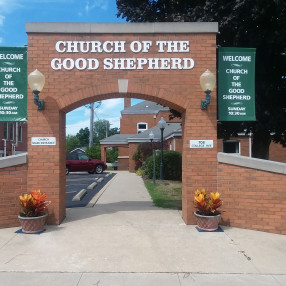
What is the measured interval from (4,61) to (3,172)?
8.27 feet

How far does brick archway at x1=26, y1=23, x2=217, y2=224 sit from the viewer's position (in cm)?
681

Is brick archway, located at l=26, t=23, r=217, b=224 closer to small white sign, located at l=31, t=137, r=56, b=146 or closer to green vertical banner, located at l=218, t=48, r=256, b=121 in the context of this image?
small white sign, located at l=31, t=137, r=56, b=146

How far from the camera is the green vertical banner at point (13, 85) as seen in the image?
6922 mm

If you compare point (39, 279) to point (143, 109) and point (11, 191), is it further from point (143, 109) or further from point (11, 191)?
point (143, 109)

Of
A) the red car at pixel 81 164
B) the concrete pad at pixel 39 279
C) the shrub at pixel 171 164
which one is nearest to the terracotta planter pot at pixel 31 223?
the concrete pad at pixel 39 279

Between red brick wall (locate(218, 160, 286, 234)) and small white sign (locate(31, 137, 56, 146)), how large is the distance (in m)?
3.80

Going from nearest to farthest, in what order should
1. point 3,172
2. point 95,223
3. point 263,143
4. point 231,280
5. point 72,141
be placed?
point 231,280 → point 3,172 → point 95,223 → point 263,143 → point 72,141

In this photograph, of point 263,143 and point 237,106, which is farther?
point 263,143

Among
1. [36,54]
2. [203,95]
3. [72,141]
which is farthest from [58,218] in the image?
[72,141]

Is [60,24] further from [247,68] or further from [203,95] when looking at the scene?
[247,68]

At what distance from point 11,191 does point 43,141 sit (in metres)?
1.27

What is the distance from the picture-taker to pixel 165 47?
705 cm

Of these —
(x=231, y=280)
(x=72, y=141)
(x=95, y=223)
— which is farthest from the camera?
(x=72, y=141)

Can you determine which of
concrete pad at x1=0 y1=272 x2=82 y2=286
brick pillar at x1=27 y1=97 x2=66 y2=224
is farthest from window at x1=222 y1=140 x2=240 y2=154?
concrete pad at x1=0 y1=272 x2=82 y2=286
